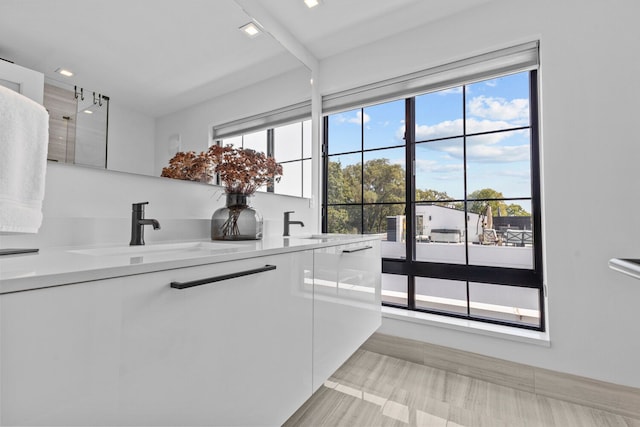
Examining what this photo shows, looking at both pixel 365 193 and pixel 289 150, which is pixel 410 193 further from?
pixel 289 150

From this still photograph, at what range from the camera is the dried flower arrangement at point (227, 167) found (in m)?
1.50

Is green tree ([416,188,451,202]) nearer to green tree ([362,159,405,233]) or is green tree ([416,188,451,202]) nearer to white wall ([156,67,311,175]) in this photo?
green tree ([362,159,405,233])

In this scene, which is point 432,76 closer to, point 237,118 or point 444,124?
point 444,124

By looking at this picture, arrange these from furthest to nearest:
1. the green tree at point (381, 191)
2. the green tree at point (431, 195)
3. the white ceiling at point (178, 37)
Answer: the green tree at point (381, 191)
the green tree at point (431, 195)
the white ceiling at point (178, 37)

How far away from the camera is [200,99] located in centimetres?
152

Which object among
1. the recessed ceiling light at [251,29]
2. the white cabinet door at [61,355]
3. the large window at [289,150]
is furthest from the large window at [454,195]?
the white cabinet door at [61,355]

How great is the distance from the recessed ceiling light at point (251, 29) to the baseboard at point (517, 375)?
220 cm

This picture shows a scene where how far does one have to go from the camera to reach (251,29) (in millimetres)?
1823

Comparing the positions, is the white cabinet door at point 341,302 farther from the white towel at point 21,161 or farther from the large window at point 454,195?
the white towel at point 21,161

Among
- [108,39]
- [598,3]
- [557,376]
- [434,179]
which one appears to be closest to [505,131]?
[434,179]

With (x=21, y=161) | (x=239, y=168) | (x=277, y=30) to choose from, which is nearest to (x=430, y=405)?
(x=239, y=168)

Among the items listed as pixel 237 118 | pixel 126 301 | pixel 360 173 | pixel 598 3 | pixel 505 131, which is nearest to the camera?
pixel 126 301

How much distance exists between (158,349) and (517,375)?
198cm

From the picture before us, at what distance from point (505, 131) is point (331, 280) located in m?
1.58
